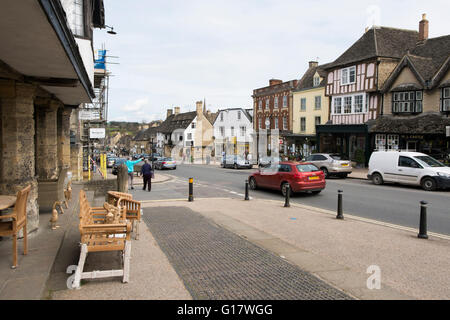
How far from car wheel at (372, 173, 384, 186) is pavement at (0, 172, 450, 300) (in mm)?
10823

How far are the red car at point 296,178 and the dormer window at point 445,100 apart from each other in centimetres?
1450

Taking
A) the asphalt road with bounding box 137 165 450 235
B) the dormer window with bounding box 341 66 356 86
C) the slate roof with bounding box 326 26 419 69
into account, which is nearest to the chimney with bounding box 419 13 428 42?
the slate roof with bounding box 326 26 419 69

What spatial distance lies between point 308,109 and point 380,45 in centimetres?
1048

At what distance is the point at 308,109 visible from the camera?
3859 centimetres

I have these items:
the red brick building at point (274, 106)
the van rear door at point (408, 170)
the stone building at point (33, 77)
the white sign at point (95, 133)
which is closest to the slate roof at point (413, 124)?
the van rear door at point (408, 170)

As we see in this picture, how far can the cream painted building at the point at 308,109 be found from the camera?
37.0m

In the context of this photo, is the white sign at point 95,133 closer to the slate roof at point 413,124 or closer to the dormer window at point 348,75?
the slate roof at point 413,124

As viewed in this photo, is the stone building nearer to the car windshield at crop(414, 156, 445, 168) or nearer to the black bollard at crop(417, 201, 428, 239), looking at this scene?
the black bollard at crop(417, 201, 428, 239)

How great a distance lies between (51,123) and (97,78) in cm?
1452

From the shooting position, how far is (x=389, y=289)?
16.3 ft

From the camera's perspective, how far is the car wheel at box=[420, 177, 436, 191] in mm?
16969

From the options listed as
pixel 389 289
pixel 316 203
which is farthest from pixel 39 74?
pixel 316 203

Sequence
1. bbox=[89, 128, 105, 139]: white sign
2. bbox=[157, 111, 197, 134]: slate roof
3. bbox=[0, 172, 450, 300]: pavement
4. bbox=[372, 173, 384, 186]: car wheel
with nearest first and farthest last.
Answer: bbox=[0, 172, 450, 300]: pavement
bbox=[372, 173, 384, 186]: car wheel
bbox=[89, 128, 105, 139]: white sign
bbox=[157, 111, 197, 134]: slate roof

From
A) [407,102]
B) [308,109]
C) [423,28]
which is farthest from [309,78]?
[407,102]
